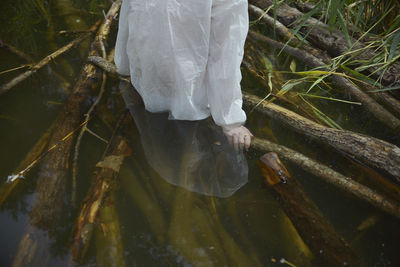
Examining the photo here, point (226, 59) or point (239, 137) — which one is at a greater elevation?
point (226, 59)

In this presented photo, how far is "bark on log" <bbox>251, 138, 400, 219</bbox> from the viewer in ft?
4.86

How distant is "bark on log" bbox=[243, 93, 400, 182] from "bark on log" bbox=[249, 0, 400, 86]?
703 millimetres

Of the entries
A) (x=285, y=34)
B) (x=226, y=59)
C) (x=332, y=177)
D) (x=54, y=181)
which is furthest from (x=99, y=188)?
(x=285, y=34)

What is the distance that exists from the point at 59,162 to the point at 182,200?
2.27 ft

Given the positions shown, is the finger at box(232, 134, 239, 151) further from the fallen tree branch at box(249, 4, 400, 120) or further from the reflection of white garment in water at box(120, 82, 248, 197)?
the fallen tree branch at box(249, 4, 400, 120)

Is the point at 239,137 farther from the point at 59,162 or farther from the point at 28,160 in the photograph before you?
the point at 28,160

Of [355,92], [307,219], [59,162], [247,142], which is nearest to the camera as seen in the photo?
[307,219]

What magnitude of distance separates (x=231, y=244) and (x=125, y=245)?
0.47 metres

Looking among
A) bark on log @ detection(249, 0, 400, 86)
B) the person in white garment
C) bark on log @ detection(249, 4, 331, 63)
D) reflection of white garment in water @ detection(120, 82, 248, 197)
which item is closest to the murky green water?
reflection of white garment in water @ detection(120, 82, 248, 197)

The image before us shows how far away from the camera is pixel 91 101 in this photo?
209 cm

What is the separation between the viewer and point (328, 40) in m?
2.57

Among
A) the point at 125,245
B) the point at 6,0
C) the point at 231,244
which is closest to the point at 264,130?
the point at 231,244

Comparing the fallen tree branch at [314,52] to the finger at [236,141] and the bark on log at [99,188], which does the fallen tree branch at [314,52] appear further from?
the bark on log at [99,188]

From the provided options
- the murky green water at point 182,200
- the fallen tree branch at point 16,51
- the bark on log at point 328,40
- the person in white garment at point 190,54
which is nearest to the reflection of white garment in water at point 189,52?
the person in white garment at point 190,54
